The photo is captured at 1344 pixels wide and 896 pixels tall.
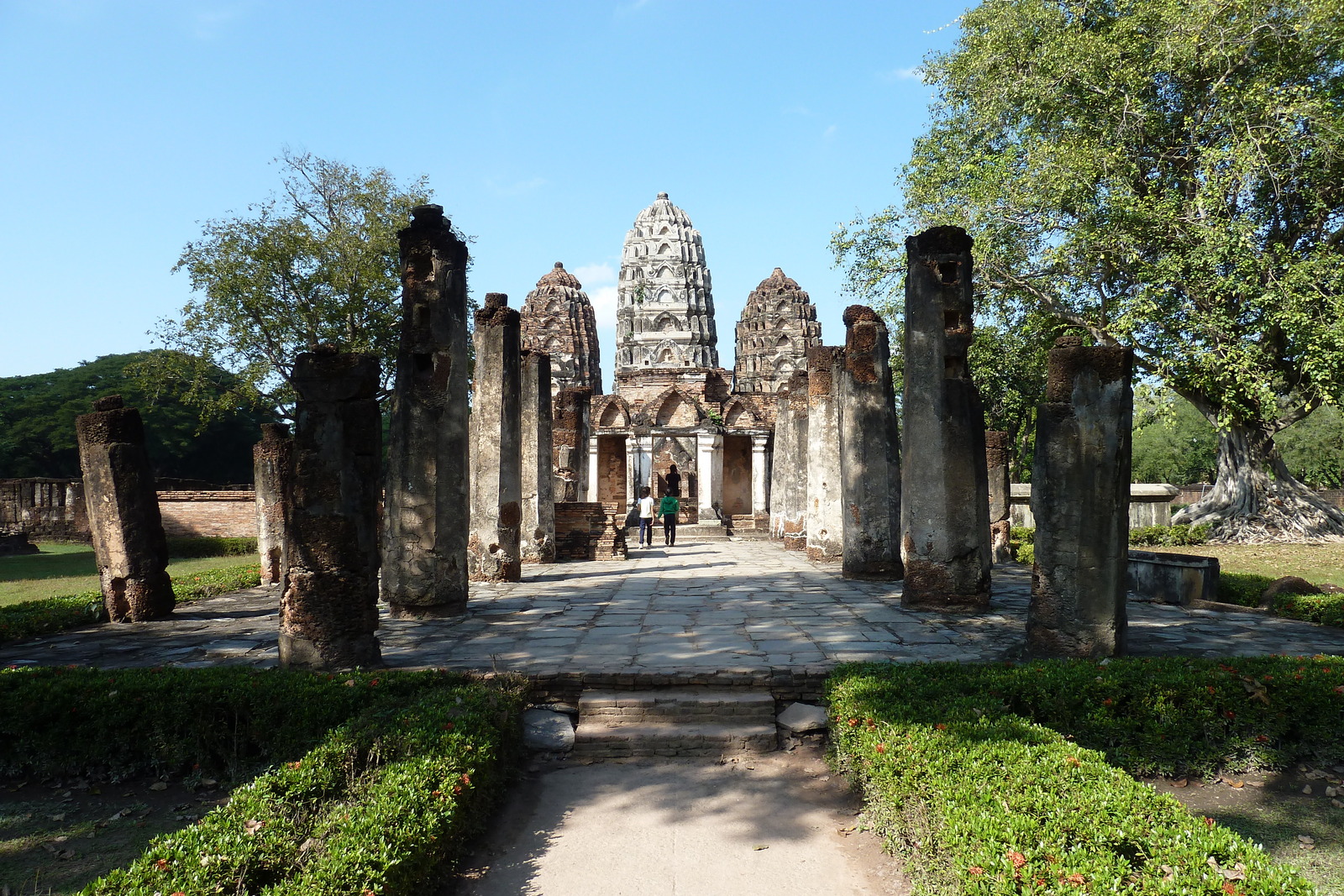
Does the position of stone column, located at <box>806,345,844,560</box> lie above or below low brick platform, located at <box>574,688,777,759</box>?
above

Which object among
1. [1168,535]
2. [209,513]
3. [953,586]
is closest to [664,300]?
[209,513]

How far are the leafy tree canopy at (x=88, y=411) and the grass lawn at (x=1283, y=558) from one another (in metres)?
27.7

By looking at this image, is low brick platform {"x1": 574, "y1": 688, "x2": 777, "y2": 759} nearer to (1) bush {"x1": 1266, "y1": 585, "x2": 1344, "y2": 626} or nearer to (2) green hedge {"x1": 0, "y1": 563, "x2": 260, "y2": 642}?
(2) green hedge {"x1": 0, "y1": 563, "x2": 260, "y2": 642}

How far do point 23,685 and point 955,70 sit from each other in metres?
21.4

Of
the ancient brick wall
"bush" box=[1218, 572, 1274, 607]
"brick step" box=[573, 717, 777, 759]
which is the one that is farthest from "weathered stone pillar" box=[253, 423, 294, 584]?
"bush" box=[1218, 572, 1274, 607]

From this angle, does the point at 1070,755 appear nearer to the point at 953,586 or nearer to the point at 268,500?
the point at 953,586

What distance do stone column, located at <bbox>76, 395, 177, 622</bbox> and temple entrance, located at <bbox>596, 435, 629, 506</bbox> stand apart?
20556 millimetres

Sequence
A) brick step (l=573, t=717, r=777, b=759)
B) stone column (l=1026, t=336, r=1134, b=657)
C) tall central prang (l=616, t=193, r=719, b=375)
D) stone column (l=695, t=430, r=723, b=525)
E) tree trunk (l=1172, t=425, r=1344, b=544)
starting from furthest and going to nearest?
tall central prang (l=616, t=193, r=719, b=375) → stone column (l=695, t=430, r=723, b=525) → tree trunk (l=1172, t=425, r=1344, b=544) → stone column (l=1026, t=336, r=1134, b=657) → brick step (l=573, t=717, r=777, b=759)

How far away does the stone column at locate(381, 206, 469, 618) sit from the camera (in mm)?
8289

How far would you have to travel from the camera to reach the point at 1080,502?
579 cm

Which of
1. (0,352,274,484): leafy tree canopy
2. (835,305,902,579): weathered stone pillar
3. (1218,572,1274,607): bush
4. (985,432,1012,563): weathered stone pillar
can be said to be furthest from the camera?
(0,352,274,484): leafy tree canopy

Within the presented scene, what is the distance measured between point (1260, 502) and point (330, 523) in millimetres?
20606

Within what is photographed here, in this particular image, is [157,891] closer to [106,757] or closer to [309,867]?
[309,867]

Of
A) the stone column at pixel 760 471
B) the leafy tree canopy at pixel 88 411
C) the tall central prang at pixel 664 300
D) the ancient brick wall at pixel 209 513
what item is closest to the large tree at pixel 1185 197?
the stone column at pixel 760 471
